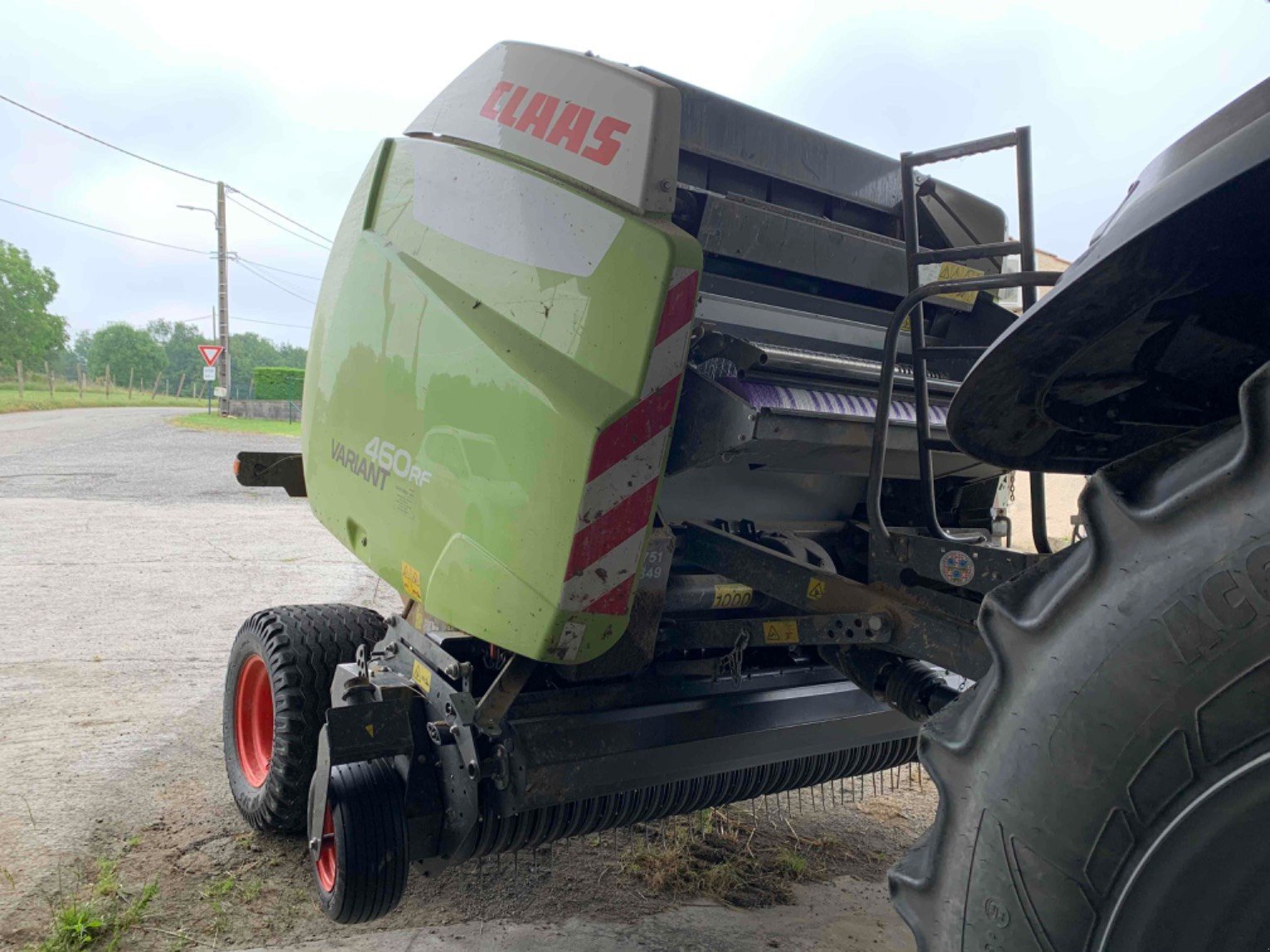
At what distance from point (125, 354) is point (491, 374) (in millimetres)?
90972

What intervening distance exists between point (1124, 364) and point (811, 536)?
162 centimetres

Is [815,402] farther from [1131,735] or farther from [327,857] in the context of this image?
[327,857]

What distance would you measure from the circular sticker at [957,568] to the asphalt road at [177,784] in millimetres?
1207

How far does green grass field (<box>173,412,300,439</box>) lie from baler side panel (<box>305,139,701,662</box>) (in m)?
21.4

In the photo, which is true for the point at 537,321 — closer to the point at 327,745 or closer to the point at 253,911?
the point at 327,745

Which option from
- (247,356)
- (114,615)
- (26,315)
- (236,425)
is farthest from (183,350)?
(114,615)

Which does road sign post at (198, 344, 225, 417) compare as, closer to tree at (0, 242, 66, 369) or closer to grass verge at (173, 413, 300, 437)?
grass verge at (173, 413, 300, 437)

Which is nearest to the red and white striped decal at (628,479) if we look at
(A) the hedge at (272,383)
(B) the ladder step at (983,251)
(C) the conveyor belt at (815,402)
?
(C) the conveyor belt at (815,402)

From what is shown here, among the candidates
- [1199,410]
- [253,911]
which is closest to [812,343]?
[1199,410]

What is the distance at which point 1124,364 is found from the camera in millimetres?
1548

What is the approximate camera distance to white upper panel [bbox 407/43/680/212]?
2.02 metres

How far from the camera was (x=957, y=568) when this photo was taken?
233 cm

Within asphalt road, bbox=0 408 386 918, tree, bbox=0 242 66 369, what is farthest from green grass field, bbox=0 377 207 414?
asphalt road, bbox=0 408 386 918

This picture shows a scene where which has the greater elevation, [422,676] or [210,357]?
[210,357]
